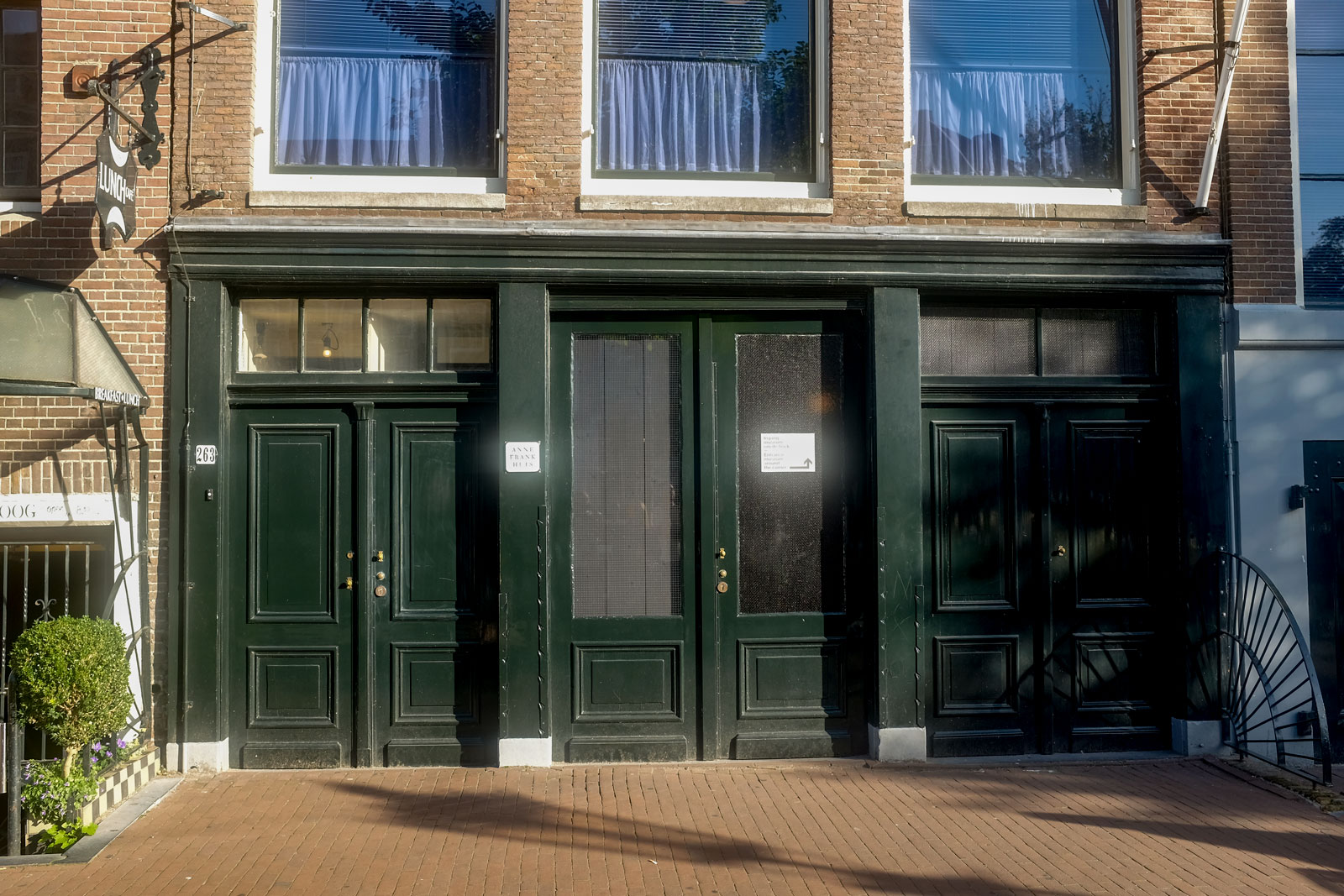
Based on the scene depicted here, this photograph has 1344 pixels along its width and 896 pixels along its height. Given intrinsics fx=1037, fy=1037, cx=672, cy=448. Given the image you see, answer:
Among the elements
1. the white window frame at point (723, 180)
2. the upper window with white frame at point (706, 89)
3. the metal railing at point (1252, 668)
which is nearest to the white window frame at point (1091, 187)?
the white window frame at point (723, 180)

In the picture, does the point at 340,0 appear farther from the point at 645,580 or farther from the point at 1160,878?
the point at 1160,878

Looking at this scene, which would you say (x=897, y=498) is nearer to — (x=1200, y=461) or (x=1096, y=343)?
(x=1096, y=343)

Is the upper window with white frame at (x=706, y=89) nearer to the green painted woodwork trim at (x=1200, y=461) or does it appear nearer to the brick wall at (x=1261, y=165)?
the green painted woodwork trim at (x=1200, y=461)

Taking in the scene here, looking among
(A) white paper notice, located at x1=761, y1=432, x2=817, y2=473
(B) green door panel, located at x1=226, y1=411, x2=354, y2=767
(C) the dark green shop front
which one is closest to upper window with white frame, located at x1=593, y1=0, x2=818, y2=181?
(C) the dark green shop front

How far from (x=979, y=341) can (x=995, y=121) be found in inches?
Answer: 70.6

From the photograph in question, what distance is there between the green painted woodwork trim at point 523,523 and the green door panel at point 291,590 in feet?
3.77

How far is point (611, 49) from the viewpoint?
793cm

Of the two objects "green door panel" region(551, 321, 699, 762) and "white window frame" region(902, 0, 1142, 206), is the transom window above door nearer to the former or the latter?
"green door panel" region(551, 321, 699, 762)

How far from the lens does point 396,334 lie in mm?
7637

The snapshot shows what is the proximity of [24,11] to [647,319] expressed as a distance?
5.14 metres

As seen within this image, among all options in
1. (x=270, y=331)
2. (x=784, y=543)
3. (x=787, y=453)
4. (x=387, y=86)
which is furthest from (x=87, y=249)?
(x=784, y=543)

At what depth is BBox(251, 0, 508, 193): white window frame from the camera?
7.64 metres

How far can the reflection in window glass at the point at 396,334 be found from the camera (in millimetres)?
7613

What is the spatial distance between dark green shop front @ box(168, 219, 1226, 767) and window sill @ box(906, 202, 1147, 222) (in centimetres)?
26
